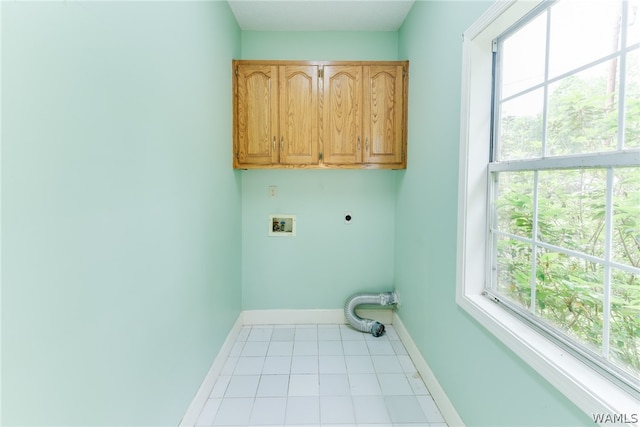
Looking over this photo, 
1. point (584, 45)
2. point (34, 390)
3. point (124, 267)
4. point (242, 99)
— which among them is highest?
point (242, 99)

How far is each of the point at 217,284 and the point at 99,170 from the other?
1.36 metres

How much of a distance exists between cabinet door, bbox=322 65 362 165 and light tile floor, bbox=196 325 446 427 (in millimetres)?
1548

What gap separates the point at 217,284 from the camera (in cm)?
213

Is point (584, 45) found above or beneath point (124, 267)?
above

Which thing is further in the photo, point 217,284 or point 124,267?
point 217,284

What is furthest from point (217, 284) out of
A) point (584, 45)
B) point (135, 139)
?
point (584, 45)

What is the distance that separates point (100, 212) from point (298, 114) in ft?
6.22

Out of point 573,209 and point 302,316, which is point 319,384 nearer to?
point 302,316

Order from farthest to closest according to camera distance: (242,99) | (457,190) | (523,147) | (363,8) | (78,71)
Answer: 1. (242,99)
2. (363,8)
3. (457,190)
4. (523,147)
5. (78,71)

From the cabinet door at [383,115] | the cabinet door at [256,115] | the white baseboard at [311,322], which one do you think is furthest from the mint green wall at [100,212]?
the cabinet door at [383,115]

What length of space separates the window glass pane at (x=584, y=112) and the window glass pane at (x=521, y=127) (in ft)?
0.22

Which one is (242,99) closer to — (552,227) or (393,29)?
(393,29)

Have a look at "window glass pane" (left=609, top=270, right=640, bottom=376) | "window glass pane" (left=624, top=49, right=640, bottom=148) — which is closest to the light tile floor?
"window glass pane" (left=609, top=270, right=640, bottom=376)

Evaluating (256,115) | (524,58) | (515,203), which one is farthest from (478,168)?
(256,115)
